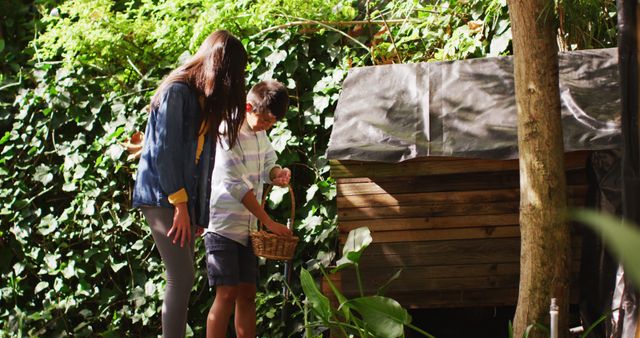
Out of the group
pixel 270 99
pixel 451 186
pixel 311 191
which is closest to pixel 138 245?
pixel 311 191

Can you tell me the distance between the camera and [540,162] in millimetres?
3193

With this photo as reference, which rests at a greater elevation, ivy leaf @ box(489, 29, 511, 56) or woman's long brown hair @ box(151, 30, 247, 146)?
ivy leaf @ box(489, 29, 511, 56)

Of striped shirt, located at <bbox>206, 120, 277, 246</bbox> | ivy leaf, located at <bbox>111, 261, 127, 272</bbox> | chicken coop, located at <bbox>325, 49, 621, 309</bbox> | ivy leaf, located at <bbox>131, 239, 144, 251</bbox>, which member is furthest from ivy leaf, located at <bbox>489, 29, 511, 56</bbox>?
ivy leaf, located at <bbox>111, 261, 127, 272</bbox>

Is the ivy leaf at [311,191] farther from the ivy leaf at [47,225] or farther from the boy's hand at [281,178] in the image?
the ivy leaf at [47,225]

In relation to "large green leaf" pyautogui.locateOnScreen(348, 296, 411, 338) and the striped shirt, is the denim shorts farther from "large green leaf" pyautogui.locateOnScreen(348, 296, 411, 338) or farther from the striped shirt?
"large green leaf" pyautogui.locateOnScreen(348, 296, 411, 338)

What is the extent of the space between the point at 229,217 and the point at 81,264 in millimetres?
2749

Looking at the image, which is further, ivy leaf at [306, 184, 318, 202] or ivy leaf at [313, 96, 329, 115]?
ivy leaf at [313, 96, 329, 115]

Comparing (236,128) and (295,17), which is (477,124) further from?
(295,17)

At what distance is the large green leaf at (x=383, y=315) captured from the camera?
11.5 feet

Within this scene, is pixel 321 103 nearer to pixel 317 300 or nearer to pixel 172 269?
pixel 317 300

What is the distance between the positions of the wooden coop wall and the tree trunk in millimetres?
889

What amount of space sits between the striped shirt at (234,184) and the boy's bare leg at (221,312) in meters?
0.24

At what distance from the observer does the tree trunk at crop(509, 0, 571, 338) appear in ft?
10.5


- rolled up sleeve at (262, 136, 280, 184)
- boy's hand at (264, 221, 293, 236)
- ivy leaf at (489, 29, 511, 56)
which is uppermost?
ivy leaf at (489, 29, 511, 56)
